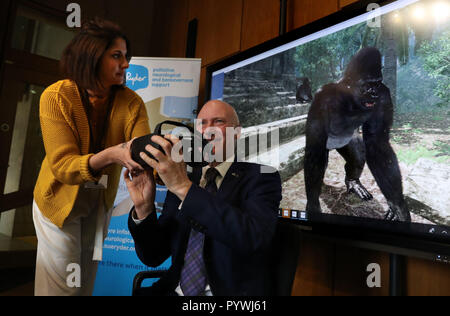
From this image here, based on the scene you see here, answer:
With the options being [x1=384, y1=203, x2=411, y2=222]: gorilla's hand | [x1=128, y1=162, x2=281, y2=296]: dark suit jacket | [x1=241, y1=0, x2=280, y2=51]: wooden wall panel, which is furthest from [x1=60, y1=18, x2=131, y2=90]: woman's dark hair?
[x1=241, y1=0, x2=280, y2=51]: wooden wall panel

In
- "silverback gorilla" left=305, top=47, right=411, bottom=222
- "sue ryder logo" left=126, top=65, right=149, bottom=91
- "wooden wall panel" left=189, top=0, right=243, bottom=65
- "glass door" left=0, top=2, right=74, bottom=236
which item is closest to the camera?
"glass door" left=0, top=2, right=74, bottom=236

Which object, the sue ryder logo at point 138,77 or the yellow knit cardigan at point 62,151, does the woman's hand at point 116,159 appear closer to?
the yellow knit cardigan at point 62,151

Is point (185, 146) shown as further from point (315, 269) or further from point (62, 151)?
point (315, 269)

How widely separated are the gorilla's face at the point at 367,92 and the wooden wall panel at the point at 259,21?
1.17 metres

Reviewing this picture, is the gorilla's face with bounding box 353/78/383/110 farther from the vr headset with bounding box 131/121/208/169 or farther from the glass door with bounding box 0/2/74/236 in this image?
the glass door with bounding box 0/2/74/236

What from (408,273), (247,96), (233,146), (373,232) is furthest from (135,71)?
(408,273)

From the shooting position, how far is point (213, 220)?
773 millimetres

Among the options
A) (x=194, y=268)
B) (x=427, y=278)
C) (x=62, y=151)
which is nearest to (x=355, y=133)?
(x=427, y=278)

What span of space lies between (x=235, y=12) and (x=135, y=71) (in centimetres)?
118

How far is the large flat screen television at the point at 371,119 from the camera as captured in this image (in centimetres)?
118

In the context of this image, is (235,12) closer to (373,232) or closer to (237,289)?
(373,232)

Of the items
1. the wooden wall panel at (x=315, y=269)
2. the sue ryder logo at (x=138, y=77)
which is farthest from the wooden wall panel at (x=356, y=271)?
the sue ryder logo at (x=138, y=77)

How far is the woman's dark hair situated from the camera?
2.74 feet

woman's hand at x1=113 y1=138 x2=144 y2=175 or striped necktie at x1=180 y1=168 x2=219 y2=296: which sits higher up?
woman's hand at x1=113 y1=138 x2=144 y2=175
